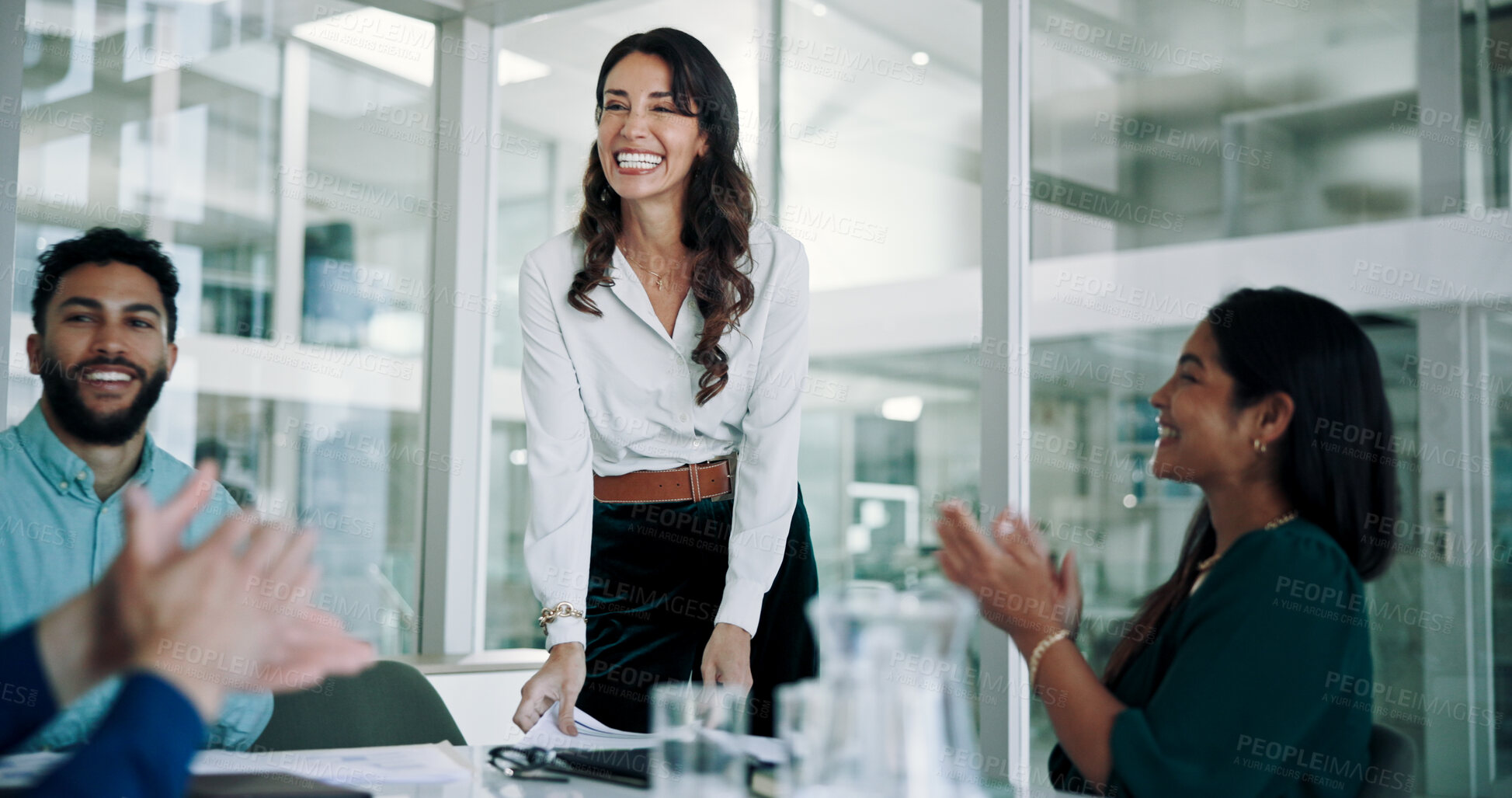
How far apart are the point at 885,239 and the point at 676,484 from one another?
193 centimetres

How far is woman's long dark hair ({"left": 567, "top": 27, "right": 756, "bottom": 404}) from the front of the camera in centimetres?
212

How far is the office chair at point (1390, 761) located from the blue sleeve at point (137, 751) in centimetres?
117

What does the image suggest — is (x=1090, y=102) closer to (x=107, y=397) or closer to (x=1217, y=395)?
(x=1217, y=395)

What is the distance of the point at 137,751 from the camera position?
2.52 feet

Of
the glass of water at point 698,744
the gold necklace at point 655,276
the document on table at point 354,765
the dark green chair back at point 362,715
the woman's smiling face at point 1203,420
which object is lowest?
the dark green chair back at point 362,715

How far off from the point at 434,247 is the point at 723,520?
2166mm

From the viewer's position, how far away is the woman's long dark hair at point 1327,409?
1.43 meters

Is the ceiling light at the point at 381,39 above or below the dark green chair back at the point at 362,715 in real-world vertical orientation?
above

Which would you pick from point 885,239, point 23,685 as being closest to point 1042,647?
point 23,685

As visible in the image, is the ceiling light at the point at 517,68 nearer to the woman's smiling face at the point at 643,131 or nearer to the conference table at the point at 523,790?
the woman's smiling face at the point at 643,131

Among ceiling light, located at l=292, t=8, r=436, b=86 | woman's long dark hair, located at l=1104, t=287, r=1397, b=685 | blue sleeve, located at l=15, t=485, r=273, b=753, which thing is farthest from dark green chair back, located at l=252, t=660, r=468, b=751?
ceiling light, located at l=292, t=8, r=436, b=86

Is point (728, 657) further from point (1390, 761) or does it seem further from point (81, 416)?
point (81, 416)

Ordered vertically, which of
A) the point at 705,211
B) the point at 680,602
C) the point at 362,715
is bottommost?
the point at 362,715

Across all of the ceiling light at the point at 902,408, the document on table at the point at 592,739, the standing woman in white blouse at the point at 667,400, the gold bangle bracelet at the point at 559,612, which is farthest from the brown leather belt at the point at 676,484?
the ceiling light at the point at 902,408
